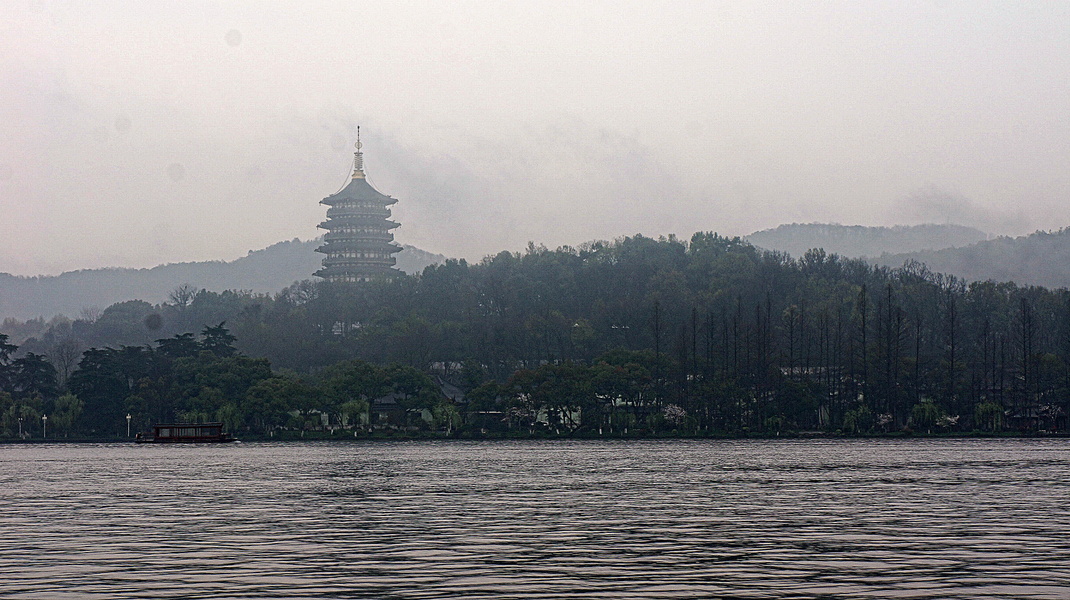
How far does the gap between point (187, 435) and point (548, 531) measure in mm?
88297

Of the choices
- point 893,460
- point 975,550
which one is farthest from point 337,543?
point 893,460

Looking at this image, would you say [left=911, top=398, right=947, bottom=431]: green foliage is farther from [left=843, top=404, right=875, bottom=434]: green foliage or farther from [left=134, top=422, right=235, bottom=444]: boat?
[left=134, top=422, right=235, bottom=444]: boat

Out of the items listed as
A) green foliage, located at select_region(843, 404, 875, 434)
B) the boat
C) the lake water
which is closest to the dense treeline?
green foliage, located at select_region(843, 404, 875, 434)

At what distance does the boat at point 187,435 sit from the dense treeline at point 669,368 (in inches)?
123

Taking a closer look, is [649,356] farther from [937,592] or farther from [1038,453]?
[937,592]

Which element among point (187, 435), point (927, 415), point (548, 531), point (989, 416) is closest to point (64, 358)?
point (187, 435)

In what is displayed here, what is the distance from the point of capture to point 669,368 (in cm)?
11438

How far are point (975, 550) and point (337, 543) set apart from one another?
13.7 metres

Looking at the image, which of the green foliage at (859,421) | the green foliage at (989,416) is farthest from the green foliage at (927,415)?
the green foliage at (859,421)

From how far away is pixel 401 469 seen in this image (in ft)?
207

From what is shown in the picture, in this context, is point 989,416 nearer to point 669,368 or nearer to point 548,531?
point 669,368

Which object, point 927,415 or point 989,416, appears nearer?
point 989,416

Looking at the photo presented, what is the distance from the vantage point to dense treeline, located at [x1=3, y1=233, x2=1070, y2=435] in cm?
10969

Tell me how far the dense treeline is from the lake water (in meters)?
47.8
